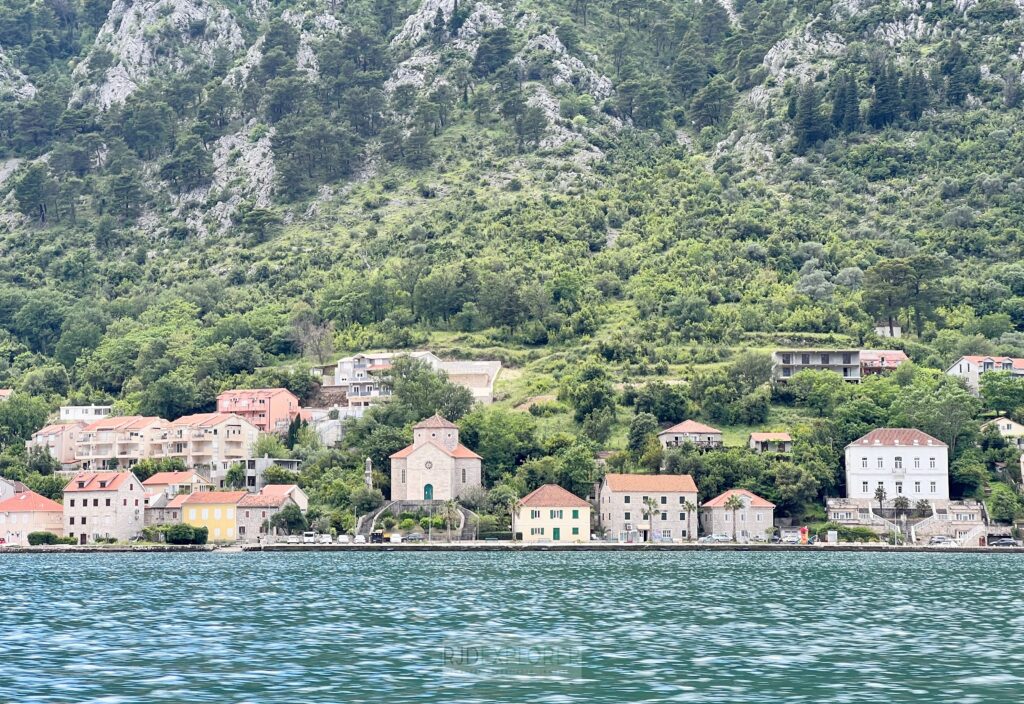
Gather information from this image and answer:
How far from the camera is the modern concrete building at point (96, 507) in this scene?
103m

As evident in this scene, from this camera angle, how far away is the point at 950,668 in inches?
1348

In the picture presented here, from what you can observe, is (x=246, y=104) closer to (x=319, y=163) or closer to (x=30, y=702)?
(x=319, y=163)

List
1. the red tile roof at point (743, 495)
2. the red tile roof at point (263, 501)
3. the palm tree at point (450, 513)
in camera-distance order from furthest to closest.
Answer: the red tile roof at point (263, 501), the palm tree at point (450, 513), the red tile roof at point (743, 495)

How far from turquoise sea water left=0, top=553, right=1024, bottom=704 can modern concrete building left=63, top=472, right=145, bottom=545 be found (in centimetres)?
3100

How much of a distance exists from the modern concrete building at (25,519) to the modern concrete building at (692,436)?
43270 mm

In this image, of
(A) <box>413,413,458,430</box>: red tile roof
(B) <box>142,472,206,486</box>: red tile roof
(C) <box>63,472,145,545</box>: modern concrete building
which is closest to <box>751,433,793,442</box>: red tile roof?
(A) <box>413,413,458,430</box>: red tile roof

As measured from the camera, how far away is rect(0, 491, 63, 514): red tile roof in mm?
103562

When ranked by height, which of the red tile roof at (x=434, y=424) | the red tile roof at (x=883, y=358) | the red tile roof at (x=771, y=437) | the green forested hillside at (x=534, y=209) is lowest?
the red tile roof at (x=771, y=437)

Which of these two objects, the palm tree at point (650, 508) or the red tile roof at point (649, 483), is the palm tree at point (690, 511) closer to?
the red tile roof at point (649, 483)

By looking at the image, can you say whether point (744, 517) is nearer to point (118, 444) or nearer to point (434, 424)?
point (434, 424)

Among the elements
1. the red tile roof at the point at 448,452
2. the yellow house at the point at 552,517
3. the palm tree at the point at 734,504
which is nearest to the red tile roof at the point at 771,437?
the palm tree at the point at 734,504

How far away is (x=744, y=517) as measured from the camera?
9688 centimetres

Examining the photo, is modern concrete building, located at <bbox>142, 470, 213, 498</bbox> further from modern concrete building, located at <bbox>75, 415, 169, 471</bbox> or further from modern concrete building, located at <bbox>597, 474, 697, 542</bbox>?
modern concrete building, located at <bbox>597, 474, 697, 542</bbox>

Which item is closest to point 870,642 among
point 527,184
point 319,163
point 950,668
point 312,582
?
point 950,668
